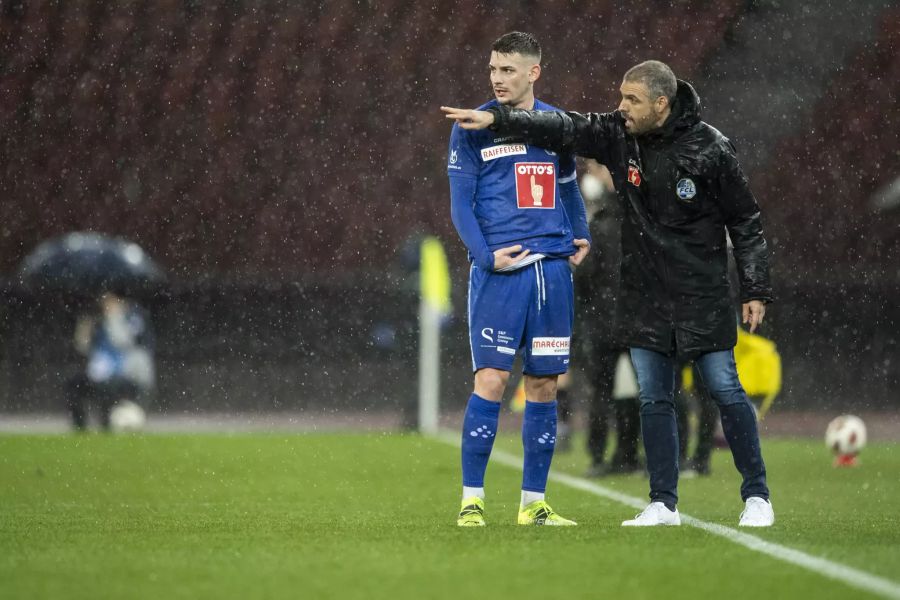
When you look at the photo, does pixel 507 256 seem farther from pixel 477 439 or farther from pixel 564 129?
pixel 477 439

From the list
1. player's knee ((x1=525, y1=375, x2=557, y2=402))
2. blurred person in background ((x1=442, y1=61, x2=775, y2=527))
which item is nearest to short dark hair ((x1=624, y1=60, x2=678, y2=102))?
blurred person in background ((x1=442, y1=61, x2=775, y2=527))

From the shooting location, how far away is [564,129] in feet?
18.0

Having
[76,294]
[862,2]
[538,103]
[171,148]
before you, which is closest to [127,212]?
[171,148]

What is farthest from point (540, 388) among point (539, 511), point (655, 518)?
point (655, 518)

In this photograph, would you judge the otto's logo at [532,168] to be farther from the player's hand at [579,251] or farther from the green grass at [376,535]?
the green grass at [376,535]

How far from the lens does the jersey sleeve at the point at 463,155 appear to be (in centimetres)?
552

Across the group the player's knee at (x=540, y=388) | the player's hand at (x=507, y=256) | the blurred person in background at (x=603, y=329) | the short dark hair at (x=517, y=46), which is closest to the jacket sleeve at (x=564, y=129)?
the short dark hair at (x=517, y=46)

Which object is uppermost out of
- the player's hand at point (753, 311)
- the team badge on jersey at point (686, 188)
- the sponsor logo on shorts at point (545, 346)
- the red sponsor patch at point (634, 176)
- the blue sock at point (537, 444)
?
the red sponsor patch at point (634, 176)

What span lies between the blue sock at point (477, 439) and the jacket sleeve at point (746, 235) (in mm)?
993

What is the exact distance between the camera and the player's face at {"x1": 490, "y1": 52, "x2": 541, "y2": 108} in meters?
5.56

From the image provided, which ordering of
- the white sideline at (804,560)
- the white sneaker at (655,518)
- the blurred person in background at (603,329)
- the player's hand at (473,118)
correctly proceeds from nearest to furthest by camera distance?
the white sideline at (804,560), the player's hand at (473,118), the white sneaker at (655,518), the blurred person in background at (603,329)

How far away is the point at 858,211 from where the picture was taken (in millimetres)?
18062

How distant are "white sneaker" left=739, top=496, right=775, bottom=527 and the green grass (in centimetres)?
17

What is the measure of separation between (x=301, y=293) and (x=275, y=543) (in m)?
11.8
